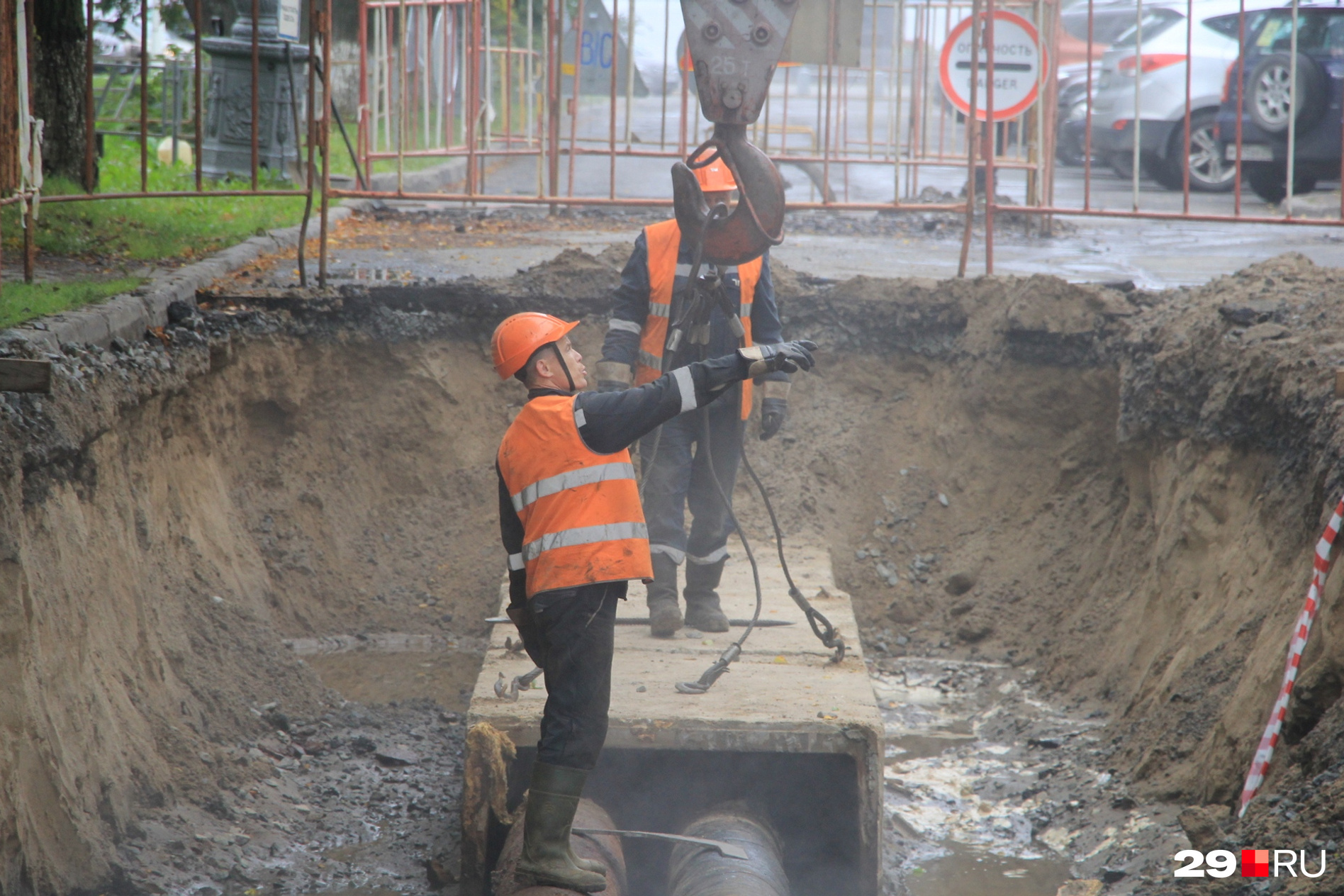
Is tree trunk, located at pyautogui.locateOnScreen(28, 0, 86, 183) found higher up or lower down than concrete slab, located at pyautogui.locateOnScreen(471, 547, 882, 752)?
higher up

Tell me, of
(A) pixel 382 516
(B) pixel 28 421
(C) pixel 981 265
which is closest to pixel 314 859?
(B) pixel 28 421

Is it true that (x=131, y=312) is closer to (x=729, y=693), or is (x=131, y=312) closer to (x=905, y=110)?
(x=729, y=693)

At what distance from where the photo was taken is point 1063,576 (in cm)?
627

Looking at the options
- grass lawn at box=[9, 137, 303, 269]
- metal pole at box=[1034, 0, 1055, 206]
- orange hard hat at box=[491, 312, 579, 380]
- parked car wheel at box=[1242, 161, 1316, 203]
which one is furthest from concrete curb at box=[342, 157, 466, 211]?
parked car wheel at box=[1242, 161, 1316, 203]

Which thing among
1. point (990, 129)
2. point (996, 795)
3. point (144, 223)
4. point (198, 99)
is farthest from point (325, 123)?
point (996, 795)

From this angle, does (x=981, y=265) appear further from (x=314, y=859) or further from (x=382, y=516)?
(x=314, y=859)

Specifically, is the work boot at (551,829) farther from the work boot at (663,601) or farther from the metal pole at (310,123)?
the metal pole at (310,123)

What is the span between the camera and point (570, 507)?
3414 millimetres

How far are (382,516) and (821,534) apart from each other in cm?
255

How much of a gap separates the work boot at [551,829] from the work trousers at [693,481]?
150 centimetres

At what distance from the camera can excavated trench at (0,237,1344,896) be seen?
12.9 feet

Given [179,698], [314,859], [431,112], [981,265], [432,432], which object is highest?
[431,112]

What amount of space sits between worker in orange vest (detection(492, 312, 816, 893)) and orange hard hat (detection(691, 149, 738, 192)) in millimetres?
1013

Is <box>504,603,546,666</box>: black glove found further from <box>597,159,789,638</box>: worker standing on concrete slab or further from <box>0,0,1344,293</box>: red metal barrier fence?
<box>0,0,1344,293</box>: red metal barrier fence
